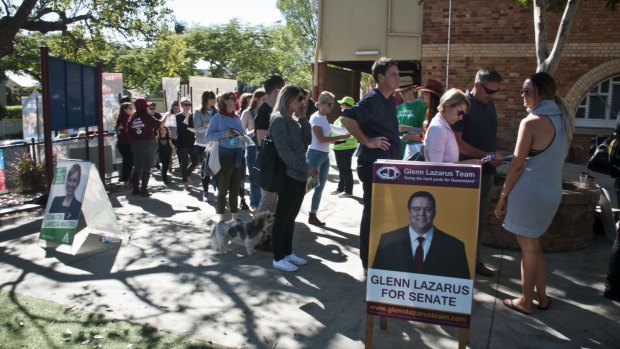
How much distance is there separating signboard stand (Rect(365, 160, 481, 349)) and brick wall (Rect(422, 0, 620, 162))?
418 inches

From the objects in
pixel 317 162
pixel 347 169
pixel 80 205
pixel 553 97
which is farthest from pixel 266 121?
pixel 553 97

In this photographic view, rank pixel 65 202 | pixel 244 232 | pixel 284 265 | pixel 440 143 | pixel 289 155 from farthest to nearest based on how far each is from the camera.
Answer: pixel 65 202
pixel 244 232
pixel 284 265
pixel 289 155
pixel 440 143

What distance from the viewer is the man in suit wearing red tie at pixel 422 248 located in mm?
3375

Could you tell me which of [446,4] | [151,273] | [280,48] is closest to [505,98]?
[446,4]

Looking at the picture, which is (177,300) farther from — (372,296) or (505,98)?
(505,98)

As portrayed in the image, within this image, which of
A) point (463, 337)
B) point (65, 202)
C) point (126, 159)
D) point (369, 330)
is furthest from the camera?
point (126, 159)

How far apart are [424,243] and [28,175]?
8504mm

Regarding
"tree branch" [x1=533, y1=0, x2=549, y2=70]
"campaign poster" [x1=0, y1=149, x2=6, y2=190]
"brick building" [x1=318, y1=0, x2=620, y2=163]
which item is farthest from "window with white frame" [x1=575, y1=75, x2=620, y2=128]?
"campaign poster" [x1=0, y1=149, x2=6, y2=190]

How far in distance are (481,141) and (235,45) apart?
35.0 meters

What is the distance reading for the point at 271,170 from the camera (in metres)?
5.13

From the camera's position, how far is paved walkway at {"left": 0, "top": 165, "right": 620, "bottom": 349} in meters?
3.86

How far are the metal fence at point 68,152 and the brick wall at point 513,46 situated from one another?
→ 8821mm

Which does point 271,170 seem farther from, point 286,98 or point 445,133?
point 445,133

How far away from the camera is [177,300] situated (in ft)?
14.7
